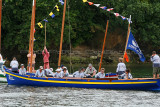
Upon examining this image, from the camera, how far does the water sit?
2689cm

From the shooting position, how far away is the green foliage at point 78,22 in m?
59.2

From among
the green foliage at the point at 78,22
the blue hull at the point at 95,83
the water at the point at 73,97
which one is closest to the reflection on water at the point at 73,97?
the water at the point at 73,97

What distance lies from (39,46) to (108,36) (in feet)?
50.7

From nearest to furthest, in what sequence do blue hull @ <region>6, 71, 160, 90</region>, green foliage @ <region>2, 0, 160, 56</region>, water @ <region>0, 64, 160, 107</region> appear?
water @ <region>0, 64, 160, 107</region>
blue hull @ <region>6, 71, 160, 90</region>
green foliage @ <region>2, 0, 160, 56</region>

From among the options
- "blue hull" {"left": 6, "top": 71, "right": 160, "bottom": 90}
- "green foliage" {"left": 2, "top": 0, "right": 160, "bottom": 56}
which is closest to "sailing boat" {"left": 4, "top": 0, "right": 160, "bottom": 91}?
"blue hull" {"left": 6, "top": 71, "right": 160, "bottom": 90}

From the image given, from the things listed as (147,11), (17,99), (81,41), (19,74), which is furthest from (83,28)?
(17,99)

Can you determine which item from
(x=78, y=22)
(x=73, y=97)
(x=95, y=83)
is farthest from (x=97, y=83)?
(x=78, y=22)

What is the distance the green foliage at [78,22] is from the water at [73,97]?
82.6ft

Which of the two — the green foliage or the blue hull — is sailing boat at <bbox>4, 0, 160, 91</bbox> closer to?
the blue hull

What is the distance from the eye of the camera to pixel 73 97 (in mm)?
29609

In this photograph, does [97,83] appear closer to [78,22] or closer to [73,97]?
[73,97]

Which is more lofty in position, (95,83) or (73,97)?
(95,83)

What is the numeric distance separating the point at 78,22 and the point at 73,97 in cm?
3657

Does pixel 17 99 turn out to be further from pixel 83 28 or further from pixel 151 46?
pixel 151 46
